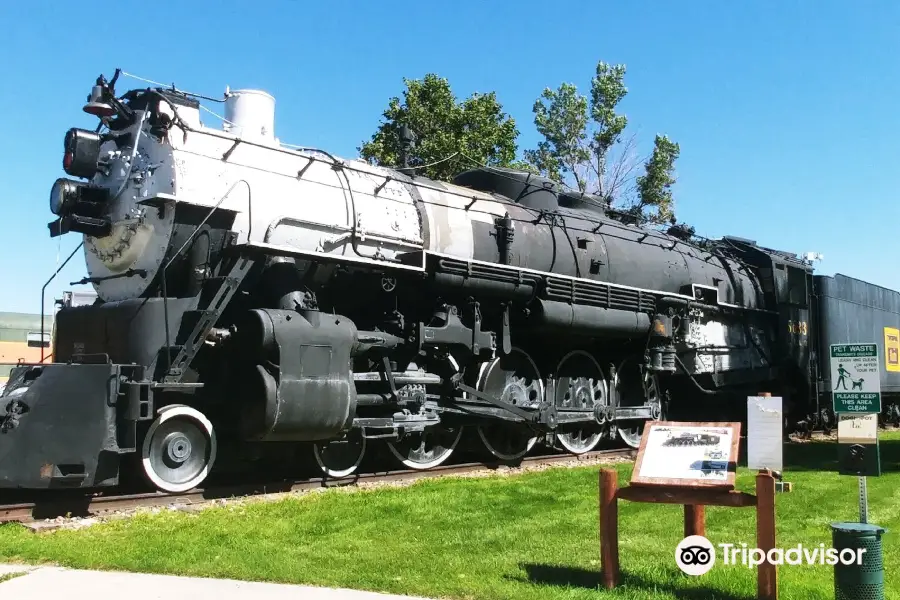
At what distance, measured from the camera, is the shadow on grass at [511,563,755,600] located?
510 centimetres

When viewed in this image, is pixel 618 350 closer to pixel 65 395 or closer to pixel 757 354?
pixel 757 354

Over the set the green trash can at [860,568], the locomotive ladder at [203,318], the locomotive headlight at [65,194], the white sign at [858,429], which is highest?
the locomotive headlight at [65,194]

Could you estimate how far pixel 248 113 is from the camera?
31.8 ft

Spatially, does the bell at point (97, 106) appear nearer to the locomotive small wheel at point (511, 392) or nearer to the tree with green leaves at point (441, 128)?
the locomotive small wheel at point (511, 392)

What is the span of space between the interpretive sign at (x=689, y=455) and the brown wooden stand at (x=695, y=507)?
66 millimetres

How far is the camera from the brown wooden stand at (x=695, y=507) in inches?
195

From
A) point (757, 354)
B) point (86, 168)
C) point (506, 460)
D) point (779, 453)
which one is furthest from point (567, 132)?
point (779, 453)

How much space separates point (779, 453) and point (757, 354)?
36.3ft

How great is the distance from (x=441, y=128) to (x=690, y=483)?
23.2 m

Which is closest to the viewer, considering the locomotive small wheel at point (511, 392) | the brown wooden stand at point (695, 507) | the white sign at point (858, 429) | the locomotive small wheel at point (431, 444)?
the brown wooden stand at point (695, 507)

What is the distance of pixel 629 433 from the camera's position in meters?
13.7

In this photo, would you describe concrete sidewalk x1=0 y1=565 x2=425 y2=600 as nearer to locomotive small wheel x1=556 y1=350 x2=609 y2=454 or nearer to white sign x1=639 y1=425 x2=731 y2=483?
white sign x1=639 y1=425 x2=731 y2=483

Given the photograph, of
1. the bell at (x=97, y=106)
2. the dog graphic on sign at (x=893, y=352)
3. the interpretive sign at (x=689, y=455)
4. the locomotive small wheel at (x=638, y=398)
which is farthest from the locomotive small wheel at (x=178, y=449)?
the dog graphic on sign at (x=893, y=352)

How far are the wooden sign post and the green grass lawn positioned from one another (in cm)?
28
